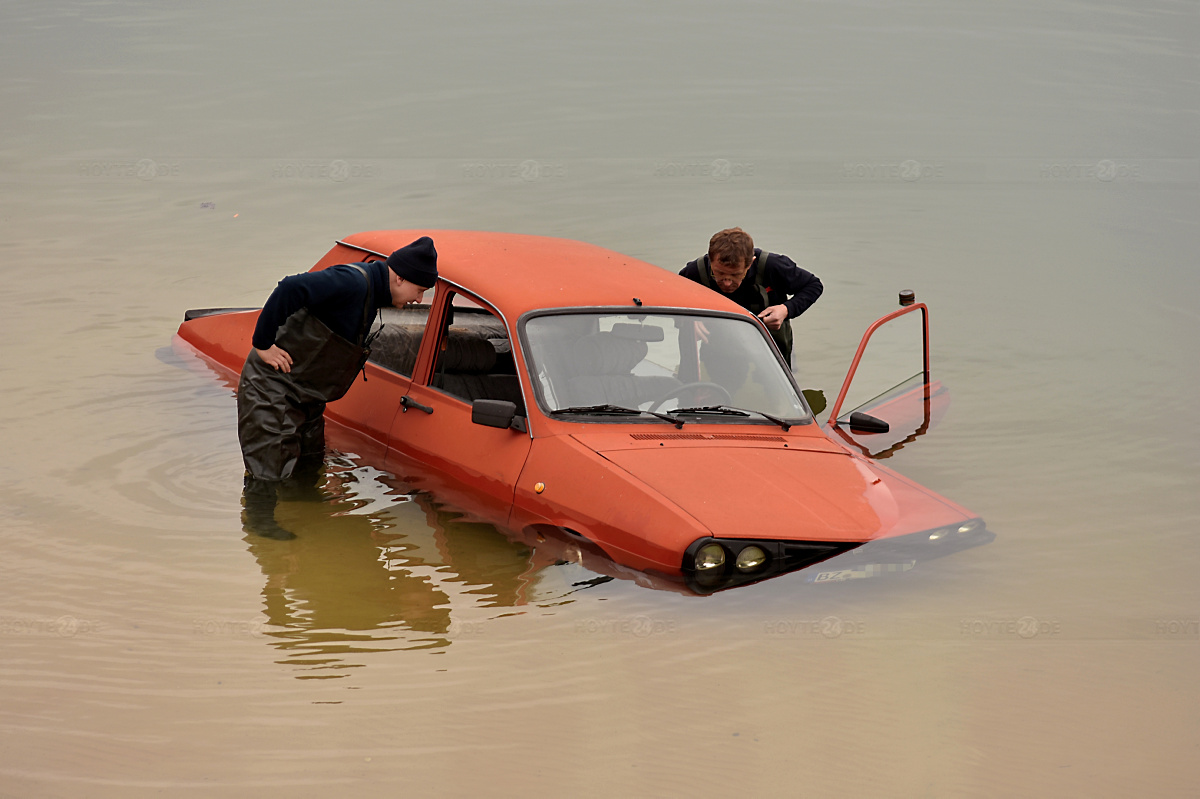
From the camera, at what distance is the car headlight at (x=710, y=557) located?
245 inches

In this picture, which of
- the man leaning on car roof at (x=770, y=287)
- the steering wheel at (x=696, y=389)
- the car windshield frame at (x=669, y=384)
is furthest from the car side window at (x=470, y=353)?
the man leaning on car roof at (x=770, y=287)

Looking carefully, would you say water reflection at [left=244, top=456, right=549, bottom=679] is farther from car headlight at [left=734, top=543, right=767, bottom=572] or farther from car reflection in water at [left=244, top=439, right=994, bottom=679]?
car headlight at [left=734, top=543, right=767, bottom=572]

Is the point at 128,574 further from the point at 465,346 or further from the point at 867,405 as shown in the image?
the point at 867,405

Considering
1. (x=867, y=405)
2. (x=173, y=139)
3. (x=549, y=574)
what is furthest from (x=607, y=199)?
(x=549, y=574)

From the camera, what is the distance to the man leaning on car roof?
9.47 metres

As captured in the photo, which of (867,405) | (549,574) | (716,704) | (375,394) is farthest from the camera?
(867,405)

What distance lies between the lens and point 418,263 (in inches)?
312

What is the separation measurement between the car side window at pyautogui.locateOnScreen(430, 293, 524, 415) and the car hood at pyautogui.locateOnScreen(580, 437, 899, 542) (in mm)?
1247

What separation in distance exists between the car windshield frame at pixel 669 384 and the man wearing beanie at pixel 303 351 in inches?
38.6

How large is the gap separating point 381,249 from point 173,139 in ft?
42.5

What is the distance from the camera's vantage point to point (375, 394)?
341 inches

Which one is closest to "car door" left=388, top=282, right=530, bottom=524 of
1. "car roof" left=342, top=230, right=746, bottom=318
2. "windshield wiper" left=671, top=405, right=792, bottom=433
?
"car roof" left=342, top=230, right=746, bottom=318

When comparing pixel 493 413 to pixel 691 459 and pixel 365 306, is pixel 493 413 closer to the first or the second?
pixel 691 459

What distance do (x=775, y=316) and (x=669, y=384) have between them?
2.03m
